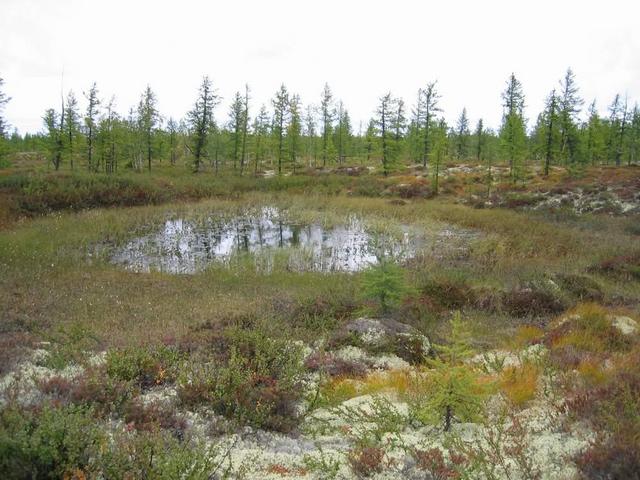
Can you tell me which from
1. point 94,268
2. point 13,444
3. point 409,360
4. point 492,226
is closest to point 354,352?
point 409,360

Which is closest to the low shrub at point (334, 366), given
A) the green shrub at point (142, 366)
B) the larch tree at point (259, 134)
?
the green shrub at point (142, 366)

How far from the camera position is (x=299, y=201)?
110 feet

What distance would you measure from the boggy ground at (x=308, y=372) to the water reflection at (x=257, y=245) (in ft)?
5.32

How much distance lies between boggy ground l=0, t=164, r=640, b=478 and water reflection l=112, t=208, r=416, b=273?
5.32 feet

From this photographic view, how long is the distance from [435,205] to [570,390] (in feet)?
95.2

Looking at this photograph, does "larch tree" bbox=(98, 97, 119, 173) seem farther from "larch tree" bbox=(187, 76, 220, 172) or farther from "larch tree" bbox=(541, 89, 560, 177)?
"larch tree" bbox=(541, 89, 560, 177)

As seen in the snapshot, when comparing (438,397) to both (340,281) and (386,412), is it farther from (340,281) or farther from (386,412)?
(340,281)

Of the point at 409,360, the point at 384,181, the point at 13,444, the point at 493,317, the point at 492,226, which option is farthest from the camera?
the point at 384,181

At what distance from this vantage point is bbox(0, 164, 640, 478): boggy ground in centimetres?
411

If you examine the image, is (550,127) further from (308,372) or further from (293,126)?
(308,372)

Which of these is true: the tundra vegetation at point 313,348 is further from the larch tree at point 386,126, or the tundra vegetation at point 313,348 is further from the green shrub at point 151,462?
the larch tree at point 386,126

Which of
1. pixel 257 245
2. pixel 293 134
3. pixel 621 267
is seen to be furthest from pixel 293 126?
pixel 621 267

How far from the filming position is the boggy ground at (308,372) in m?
4.11

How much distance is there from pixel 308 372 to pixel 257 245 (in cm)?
1470
